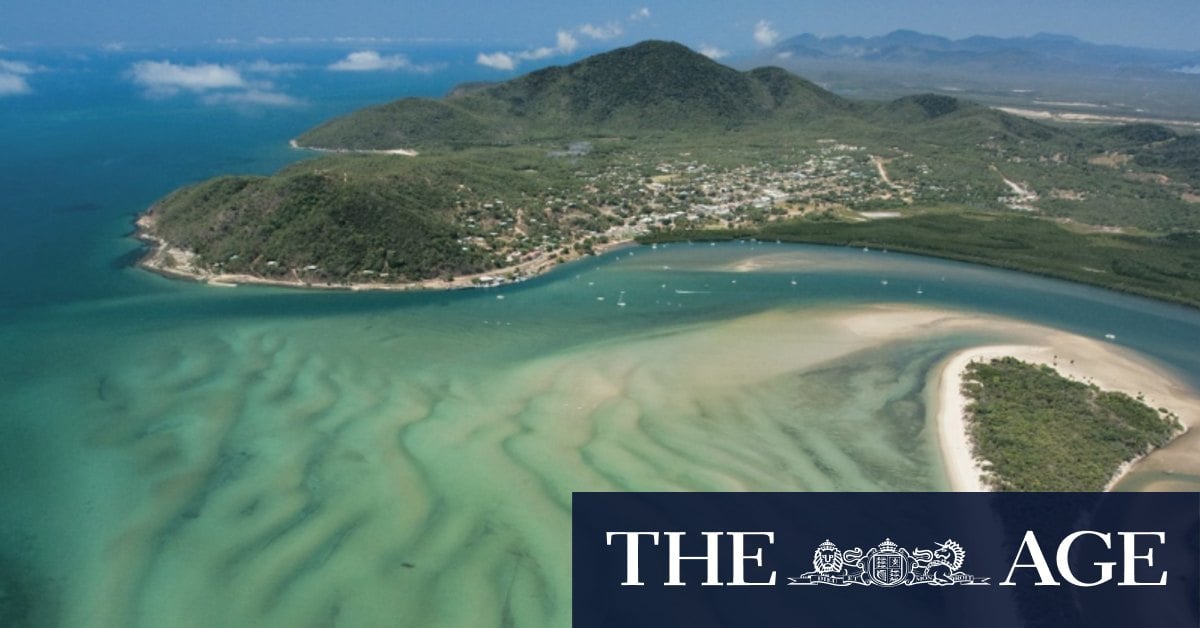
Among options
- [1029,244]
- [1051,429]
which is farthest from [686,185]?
[1051,429]

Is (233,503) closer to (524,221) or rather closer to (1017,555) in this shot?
(1017,555)

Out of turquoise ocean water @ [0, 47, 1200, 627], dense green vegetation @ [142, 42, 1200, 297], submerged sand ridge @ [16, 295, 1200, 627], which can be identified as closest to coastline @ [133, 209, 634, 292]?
dense green vegetation @ [142, 42, 1200, 297]

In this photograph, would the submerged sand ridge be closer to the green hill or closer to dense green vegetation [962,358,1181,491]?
dense green vegetation [962,358,1181,491]

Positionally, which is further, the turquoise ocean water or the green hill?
the green hill

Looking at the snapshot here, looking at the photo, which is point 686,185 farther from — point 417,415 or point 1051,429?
point 417,415

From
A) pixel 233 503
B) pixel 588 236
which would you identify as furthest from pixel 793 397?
pixel 588 236

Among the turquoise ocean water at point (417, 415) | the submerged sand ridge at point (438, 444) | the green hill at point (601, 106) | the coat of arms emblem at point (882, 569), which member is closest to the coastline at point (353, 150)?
the green hill at point (601, 106)
